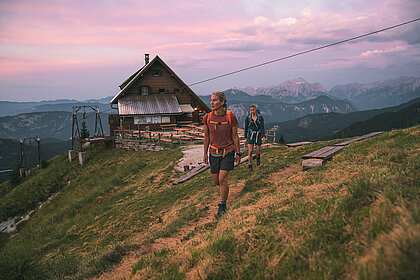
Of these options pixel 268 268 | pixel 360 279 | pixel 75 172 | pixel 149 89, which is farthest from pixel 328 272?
pixel 149 89

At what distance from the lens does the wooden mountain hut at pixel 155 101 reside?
111 feet

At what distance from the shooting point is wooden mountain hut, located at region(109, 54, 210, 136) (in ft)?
111

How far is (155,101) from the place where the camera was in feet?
117

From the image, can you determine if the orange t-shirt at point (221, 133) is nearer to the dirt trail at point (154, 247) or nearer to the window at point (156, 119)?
the dirt trail at point (154, 247)

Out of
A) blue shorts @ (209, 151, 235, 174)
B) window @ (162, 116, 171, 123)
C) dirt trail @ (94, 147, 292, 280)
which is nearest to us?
dirt trail @ (94, 147, 292, 280)

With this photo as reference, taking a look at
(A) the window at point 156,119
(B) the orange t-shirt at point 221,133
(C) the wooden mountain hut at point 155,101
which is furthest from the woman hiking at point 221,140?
(A) the window at point 156,119

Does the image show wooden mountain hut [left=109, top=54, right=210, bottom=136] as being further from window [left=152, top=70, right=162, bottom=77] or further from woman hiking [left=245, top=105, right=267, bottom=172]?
woman hiking [left=245, top=105, right=267, bottom=172]

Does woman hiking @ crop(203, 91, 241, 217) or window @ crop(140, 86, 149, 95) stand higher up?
window @ crop(140, 86, 149, 95)

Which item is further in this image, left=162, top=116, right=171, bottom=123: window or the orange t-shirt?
left=162, top=116, right=171, bottom=123: window

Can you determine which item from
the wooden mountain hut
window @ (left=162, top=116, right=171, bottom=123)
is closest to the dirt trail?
the wooden mountain hut

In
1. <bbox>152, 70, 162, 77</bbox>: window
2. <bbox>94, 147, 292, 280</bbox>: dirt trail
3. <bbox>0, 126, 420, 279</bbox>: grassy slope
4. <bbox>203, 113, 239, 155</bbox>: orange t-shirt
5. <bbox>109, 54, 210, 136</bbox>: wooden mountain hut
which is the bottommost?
<bbox>94, 147, 292, 280</bbox>: dirt trail

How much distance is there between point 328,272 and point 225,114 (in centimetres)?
408

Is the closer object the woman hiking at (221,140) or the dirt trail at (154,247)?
the dirt trail at (154,247)

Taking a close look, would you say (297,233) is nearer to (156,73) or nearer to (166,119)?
(166,119)
